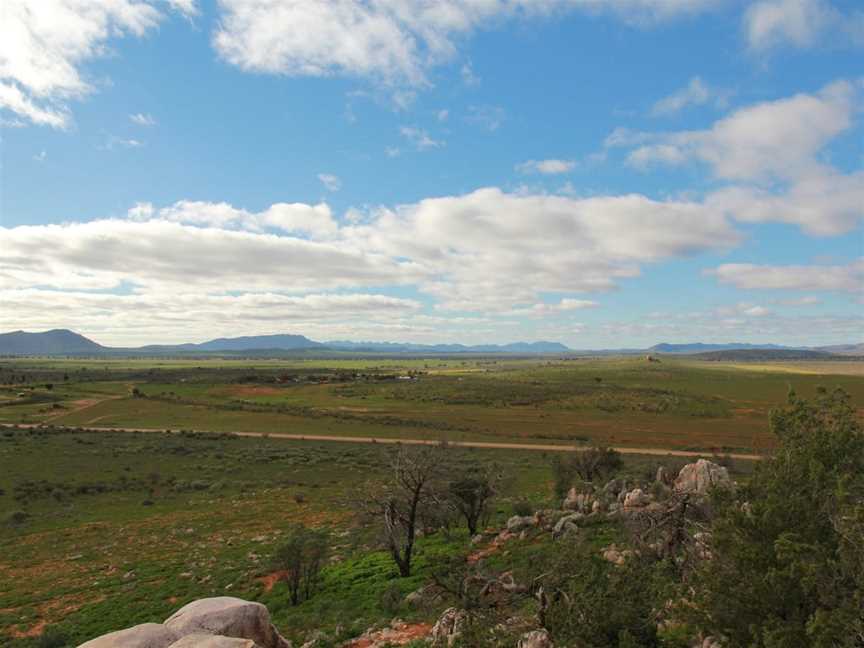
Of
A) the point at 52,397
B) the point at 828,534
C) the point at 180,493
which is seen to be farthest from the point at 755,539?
the point at 52,397

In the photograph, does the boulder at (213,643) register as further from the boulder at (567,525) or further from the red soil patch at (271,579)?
the boulder at (567,525)

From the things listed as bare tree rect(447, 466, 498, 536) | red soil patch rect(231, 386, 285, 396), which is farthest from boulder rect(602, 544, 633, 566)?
red soil patch rect(231, 386, 285, 396)

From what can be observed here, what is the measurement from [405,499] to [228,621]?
12.5 metres

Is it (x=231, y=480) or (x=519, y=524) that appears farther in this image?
(x=231, y=480)

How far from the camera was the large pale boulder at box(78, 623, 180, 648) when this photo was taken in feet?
35.0

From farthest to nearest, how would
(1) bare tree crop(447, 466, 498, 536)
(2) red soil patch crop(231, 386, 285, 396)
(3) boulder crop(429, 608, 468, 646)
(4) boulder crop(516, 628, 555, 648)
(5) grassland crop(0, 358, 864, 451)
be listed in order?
(2) red soil patch crop(231, 386, 285, 396) → (5) grassland crop(0, 358, 864, 451) → (1) bare tree crop(447, 466, 498, 536) → (3) boulder crop(429, 608, 468, 646) → (4) boulder crop(516, 628, 555, 648)

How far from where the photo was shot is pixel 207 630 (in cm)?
1212

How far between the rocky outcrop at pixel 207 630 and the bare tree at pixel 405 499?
932 cm

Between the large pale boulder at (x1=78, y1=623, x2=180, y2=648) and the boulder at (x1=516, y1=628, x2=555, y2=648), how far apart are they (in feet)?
25.1

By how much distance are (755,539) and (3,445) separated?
244 ft

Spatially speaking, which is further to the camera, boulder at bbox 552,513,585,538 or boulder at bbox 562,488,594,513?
boulder at bbox 562,488,594,513

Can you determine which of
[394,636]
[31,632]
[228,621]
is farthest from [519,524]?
[31,632]

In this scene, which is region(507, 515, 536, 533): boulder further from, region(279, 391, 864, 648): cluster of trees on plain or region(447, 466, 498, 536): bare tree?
region(279, 391, 864, 648): cluster of trees on plain

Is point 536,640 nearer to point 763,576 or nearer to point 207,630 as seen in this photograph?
point 763,576
